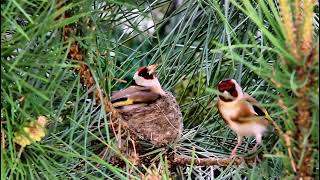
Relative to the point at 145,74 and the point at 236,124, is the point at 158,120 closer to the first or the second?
the point at 145,74

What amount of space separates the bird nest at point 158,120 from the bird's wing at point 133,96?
1 cm

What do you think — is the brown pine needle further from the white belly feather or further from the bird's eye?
the bird's eye

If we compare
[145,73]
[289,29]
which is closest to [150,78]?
[145,73]

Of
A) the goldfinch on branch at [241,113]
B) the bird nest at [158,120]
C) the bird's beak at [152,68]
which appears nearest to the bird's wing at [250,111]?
the goldfinch on branch at [241,113]

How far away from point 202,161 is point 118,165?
11cm

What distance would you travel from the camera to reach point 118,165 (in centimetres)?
106

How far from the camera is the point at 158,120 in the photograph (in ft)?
4.90

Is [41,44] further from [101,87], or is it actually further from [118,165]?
[118,165]

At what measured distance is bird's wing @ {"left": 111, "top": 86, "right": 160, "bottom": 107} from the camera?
1342 millimetres

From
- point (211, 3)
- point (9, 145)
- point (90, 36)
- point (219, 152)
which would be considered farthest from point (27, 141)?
point (211, 3)

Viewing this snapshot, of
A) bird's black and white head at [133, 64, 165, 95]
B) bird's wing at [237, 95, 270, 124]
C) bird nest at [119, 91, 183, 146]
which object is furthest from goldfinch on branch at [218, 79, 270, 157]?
bird's black and white head at [133, 64, 165, 95]

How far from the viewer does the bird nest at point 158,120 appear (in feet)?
4.30

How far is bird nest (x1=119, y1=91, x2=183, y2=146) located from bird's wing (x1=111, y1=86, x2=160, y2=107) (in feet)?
0.04

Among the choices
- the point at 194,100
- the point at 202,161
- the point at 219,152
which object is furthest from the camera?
the point at 194,100
